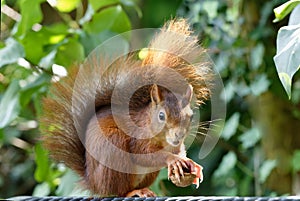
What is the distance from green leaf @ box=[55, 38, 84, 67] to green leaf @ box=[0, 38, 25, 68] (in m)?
0.14

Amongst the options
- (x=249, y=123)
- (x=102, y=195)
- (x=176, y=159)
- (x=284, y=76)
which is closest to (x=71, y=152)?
(x=102, y=195)

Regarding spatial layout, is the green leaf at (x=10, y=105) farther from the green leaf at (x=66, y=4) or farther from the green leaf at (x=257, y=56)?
the green leaf at (x=257, y=56)

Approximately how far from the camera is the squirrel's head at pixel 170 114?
2.78ft

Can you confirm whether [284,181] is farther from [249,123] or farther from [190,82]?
[190,82]

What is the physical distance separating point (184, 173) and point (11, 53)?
624 millimetres

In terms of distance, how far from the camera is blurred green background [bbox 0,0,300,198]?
143cm

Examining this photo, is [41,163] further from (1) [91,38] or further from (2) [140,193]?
(2) [140,193]

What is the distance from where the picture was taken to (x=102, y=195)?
90 cm

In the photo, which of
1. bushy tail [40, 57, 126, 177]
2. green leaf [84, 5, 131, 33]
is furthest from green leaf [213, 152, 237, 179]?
bushy tail [40, 57, 126, 177]

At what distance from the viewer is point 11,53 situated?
132 cm

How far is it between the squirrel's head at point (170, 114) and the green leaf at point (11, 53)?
507 mm

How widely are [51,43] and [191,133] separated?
67 cm

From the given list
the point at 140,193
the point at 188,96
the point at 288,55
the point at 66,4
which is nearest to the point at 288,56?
the point at 288,55

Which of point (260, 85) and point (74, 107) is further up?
point (260, 85)
